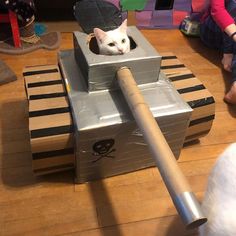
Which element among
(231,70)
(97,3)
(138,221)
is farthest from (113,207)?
(231,70)

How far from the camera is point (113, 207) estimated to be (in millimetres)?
832

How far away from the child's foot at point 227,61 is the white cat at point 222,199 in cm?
92

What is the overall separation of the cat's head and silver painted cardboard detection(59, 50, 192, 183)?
11 centimetres

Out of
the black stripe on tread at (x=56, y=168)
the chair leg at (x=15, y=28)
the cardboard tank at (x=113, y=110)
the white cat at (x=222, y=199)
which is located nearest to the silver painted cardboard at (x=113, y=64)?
the cardboard tank at (x=113, y=110)

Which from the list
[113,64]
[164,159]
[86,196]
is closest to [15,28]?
[113,64]

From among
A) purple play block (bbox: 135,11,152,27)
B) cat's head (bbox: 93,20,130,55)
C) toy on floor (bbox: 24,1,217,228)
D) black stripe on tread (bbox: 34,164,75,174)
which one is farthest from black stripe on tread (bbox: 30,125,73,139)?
purple play block (bbox: 135,11,152,27)

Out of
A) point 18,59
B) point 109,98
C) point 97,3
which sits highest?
point 97,3

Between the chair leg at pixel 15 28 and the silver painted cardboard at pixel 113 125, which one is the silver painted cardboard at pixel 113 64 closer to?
the silver painted cardboard at pixel 113 125

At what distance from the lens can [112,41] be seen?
0.83 meters

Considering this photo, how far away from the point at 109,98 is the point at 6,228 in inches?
16.5

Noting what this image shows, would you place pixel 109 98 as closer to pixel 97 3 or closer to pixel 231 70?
pixel 97 3

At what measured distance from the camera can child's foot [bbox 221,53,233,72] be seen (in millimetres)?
1341

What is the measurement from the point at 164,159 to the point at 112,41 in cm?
38

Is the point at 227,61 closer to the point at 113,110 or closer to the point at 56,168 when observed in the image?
the point at 113,110
